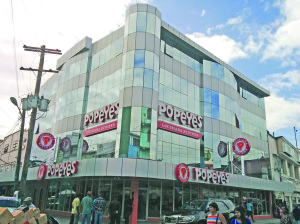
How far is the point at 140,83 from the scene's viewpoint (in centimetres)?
2173

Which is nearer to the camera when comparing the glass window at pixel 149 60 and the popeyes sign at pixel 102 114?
the glass window at pixel 149 60

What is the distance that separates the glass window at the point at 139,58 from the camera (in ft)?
72.6

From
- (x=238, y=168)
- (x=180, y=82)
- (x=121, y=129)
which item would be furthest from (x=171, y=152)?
(x=238, y=168)

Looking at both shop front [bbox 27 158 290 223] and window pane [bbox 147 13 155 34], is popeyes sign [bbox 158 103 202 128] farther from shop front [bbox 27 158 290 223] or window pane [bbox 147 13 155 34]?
window pane [bbox 147 13 155 34]

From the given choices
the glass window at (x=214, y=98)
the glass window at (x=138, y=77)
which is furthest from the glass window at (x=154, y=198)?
the glass window at (x=214, y=98)

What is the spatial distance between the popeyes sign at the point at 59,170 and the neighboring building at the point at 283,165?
26345 millimetres

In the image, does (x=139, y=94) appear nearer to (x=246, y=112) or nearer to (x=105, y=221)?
(x=105, y=221)

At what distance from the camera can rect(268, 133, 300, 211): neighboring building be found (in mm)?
37188

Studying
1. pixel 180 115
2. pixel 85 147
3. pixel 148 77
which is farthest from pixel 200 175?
pixel 85 147

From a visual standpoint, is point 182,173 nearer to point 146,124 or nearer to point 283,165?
point 146,124

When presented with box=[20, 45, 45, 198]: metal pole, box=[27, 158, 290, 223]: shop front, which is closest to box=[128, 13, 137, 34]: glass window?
box=[20, 45, 45, 198]: metal pole

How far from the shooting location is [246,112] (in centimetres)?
3541

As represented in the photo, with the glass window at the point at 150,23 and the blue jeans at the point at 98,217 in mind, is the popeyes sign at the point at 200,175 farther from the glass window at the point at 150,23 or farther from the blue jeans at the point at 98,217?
the glass window at the point at 150,23

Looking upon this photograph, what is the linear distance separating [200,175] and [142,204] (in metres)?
5.03
